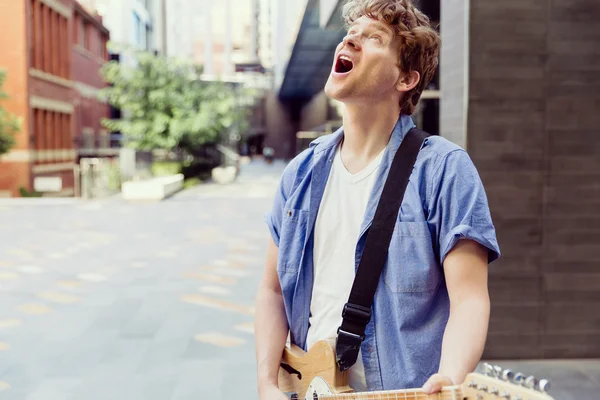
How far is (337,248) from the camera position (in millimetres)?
2156

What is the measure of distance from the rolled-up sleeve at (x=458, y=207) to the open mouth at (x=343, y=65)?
0.36 meters

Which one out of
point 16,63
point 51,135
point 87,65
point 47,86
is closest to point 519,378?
point 16,63

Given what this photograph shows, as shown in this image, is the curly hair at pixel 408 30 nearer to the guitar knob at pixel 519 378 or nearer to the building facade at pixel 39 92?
the guitar knob at pixel 519 378

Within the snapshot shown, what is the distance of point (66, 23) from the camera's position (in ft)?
118

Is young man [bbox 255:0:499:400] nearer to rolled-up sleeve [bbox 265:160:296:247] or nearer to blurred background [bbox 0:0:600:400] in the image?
rolled-up sleeve [bbox 265:160:296:247]

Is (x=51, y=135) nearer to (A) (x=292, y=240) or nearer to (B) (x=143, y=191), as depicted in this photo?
(B) (x=143, y=191)

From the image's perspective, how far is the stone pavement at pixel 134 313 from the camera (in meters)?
5.76

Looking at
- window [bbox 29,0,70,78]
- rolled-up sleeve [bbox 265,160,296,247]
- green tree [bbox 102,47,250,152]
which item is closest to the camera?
rolled-up sleeve [bbox 265,160,296,247]

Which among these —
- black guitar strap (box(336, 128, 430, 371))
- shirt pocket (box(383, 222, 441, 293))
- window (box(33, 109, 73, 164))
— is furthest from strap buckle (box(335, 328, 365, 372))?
window (box(33, 109, 73, 164))

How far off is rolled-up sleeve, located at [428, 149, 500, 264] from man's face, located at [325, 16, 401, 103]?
283 mm

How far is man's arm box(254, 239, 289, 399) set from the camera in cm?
222

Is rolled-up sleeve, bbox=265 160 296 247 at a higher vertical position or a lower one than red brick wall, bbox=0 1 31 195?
lower

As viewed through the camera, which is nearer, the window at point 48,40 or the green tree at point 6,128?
the green tree at point 6,128

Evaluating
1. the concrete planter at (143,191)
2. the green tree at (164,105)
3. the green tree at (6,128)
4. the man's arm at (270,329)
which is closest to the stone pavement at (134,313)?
the man's arm at (270,329)
